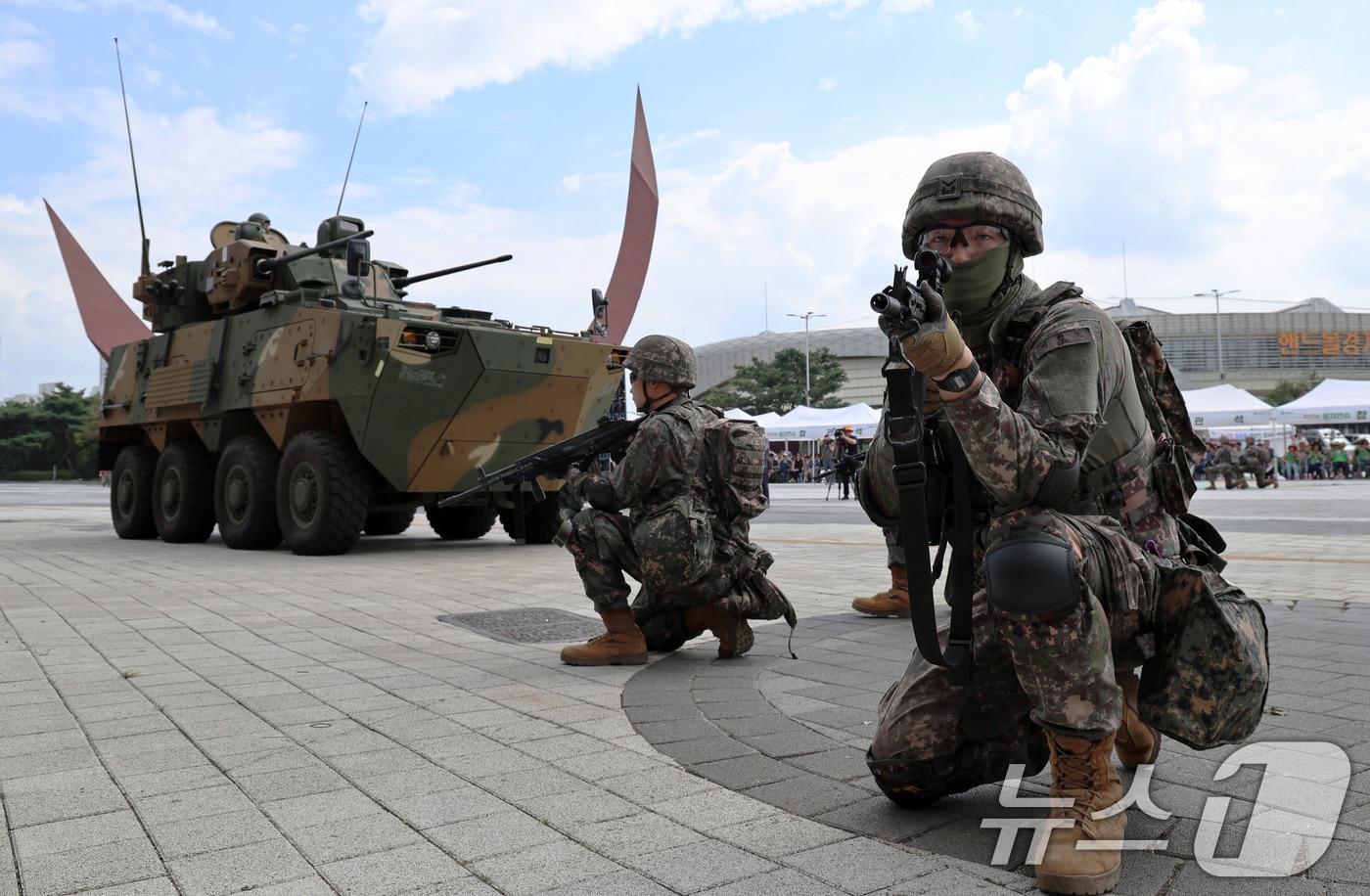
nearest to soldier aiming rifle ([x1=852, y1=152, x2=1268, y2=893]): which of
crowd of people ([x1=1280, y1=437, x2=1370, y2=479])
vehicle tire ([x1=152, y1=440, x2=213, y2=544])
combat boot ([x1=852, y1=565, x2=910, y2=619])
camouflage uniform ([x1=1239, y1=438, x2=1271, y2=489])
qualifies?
combat boot ([x1=852, y1=565, x2=910, y2=619])

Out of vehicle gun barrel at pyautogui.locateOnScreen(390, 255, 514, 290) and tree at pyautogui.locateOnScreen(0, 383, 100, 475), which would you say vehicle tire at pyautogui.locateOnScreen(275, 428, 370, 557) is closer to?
vehicle gun barrel at pyautogui.locateOnScreen(390, 255, 514, 290)

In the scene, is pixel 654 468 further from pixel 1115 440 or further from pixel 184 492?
pixel 184 492

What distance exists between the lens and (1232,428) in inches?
1104

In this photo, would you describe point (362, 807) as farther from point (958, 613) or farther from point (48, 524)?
point (48, 524)

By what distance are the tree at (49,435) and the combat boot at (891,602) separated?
62219mm

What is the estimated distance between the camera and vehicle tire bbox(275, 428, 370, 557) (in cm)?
968

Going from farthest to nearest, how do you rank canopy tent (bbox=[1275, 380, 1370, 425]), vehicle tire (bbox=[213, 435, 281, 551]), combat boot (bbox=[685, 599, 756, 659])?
canopy tent (bbox=[1275, 380, 1370, 425])
vehicle tire (bbox=[213, 435, 281, 551])
combat boot (bbox=[685, 599, 756, 659])

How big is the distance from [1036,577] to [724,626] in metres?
2.71

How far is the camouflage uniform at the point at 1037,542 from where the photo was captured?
217 cm

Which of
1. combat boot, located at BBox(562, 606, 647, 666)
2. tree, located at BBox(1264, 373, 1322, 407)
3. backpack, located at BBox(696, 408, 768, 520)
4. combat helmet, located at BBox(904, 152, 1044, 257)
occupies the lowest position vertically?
combat boot, located at BBox(562, 606, 647, 666)

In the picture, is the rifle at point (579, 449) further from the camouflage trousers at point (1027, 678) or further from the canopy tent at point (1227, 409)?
the canopy tent at point (1227, 409)

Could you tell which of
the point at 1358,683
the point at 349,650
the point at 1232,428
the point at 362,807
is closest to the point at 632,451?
the point at 349,650

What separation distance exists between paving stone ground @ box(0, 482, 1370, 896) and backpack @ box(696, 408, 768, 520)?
2.18 feet

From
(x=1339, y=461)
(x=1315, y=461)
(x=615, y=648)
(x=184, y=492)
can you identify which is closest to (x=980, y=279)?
(x=615, y=648)
